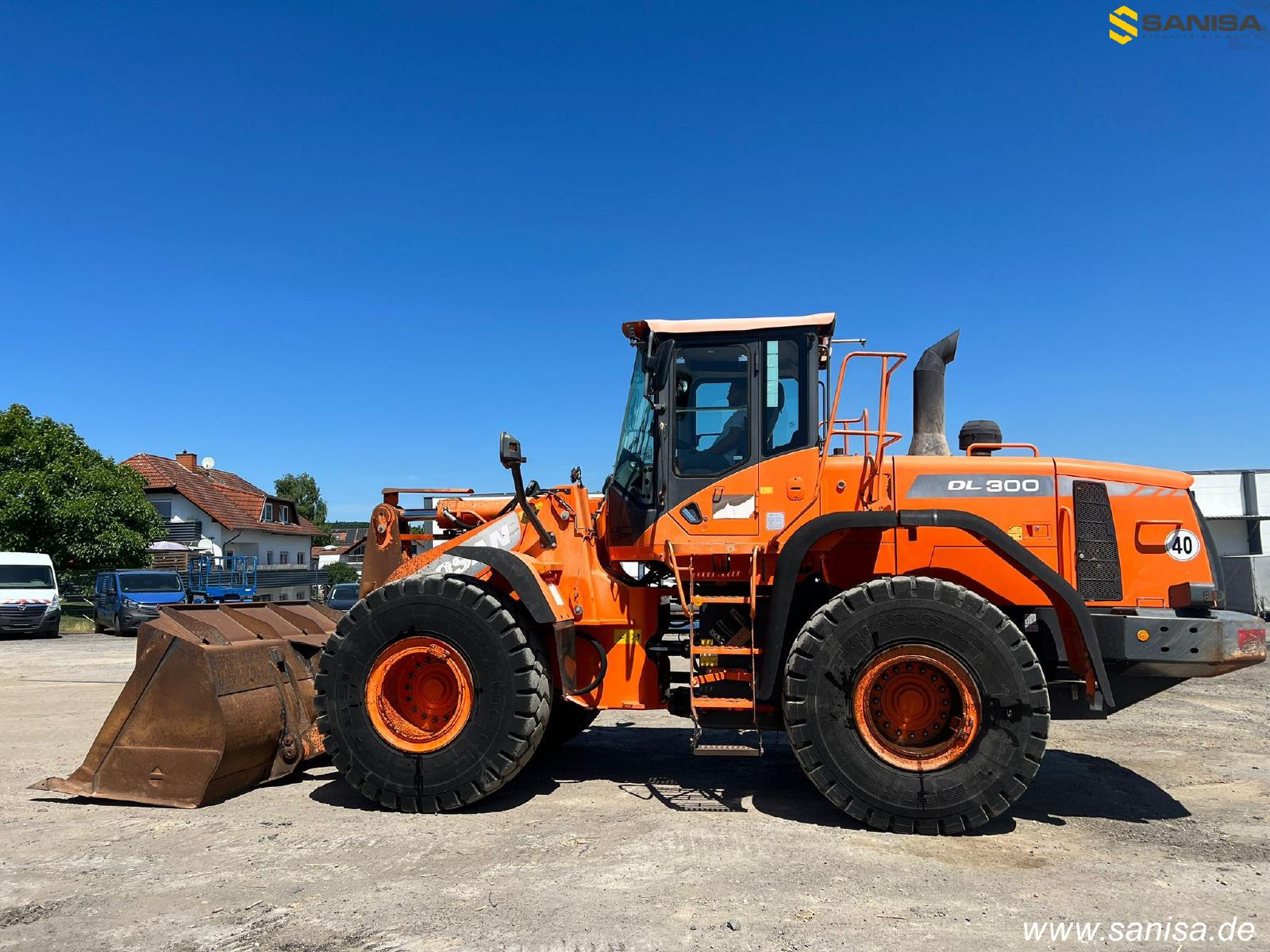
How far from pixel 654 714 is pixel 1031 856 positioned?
16.5ft

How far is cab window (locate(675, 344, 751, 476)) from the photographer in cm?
558

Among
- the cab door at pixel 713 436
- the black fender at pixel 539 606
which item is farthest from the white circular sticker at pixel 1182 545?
the black fender at pixel 539 606

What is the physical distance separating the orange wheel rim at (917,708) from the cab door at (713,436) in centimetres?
126

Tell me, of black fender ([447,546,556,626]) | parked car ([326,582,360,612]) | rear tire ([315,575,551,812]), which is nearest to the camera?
rear tire ([315,575,551,812])

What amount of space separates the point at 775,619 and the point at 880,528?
2.79ft

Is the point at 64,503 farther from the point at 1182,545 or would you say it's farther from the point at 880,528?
the point at 1182,545

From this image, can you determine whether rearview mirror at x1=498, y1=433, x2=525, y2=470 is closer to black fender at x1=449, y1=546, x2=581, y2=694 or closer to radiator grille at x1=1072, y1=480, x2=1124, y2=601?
black fender at x1=449, y1=546, x2=581, y2=694

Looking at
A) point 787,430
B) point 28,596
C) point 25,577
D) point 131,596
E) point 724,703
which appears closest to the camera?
point 724,703

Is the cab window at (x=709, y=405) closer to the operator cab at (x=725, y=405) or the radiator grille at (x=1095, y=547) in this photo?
the operator cab at (x=725, y=405)

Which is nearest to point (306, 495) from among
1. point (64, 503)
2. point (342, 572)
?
point (342, 572)

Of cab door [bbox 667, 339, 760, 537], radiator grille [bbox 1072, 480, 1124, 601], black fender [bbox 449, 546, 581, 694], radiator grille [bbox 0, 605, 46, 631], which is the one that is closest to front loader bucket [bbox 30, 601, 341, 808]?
black fender [bbox 449, 546, 581, 694]

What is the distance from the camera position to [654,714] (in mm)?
9086

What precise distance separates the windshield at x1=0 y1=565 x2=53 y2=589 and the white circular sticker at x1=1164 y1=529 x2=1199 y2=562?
76.8 feet

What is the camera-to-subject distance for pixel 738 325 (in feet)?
18.3
